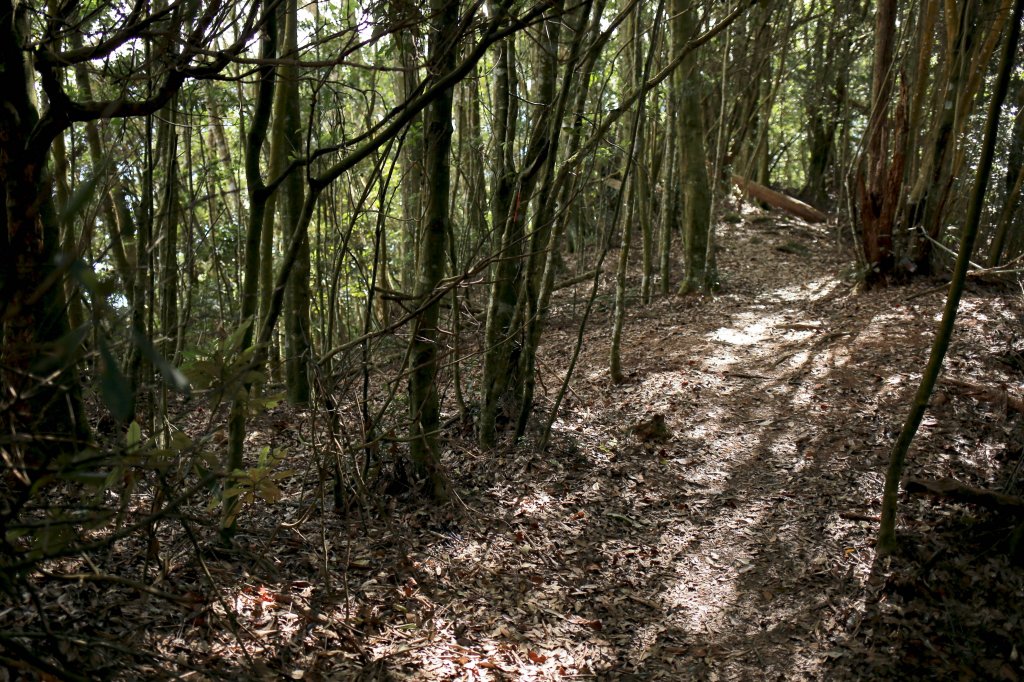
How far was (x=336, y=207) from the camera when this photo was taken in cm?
779

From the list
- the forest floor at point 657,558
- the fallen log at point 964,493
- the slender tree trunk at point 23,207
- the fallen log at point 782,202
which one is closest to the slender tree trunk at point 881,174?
the forest floor at point 657,558

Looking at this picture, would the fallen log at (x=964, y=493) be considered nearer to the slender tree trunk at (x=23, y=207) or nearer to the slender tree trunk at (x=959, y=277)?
the slender tree trunk at (x=959, y=277)

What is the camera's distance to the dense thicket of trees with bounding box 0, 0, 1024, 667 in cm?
249

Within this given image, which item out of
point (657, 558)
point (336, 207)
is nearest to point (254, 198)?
point (657, 558)

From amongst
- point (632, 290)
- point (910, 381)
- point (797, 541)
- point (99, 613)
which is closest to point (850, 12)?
point (632, 290)

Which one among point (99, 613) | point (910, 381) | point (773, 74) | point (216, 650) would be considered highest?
point (773, 74)

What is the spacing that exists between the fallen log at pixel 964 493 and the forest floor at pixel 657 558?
0.17 metres

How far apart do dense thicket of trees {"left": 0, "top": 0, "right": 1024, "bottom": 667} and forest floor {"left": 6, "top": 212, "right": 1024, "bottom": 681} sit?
0.48m

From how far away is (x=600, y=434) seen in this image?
664 cm

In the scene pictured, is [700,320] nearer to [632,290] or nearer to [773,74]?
[632,290]

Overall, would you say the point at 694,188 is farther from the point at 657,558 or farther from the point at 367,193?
the point at 367,193

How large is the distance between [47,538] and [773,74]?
1848 cm

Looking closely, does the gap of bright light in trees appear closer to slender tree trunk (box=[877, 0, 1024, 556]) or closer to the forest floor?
the forest floor

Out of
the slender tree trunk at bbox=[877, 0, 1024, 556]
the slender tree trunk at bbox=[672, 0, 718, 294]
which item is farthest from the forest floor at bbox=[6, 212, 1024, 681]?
the slender tree trunk at bbox=[672, 0, 718, 294]
